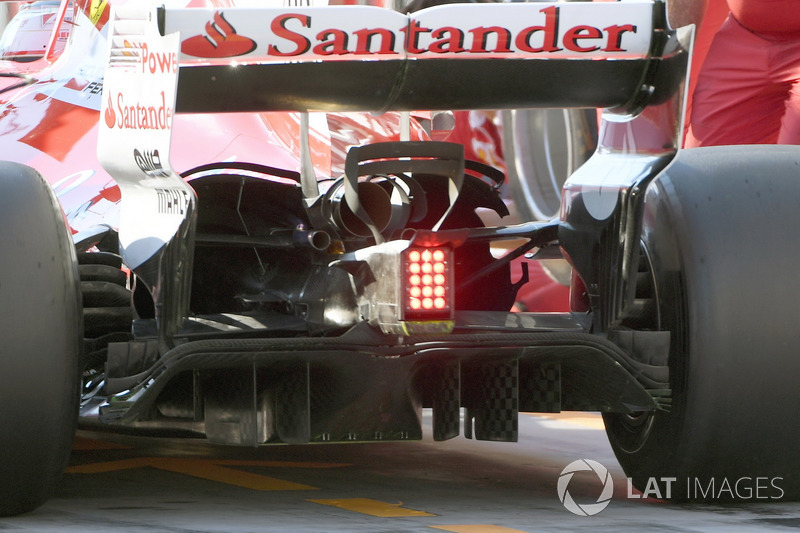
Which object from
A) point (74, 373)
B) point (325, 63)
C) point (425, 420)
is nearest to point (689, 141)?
point (425, 420)

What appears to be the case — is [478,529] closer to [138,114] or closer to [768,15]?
[138,114]

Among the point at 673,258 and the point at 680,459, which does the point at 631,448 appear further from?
the point at 673,258

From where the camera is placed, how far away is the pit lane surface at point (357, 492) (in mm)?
3570

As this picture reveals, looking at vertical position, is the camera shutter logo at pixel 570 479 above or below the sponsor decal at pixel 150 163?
below

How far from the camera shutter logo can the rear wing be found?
3.77ft

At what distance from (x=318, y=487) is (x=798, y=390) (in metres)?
1.56

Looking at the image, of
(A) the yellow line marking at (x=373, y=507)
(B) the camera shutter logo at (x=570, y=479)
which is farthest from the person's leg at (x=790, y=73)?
(A) the yellow line marking at (x=373, y=507)

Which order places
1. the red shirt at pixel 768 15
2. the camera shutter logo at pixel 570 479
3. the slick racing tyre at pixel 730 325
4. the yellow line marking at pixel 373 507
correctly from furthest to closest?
1. the red shirt at pixel 768 15
2. the camera shutter logo at pixel 570 479
3. the yellow line marking at pixel 373 507
4. the slick racing tyre at pixel 730 325

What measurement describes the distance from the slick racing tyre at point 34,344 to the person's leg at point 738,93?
4005 millimetres

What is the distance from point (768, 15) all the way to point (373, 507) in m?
3.55

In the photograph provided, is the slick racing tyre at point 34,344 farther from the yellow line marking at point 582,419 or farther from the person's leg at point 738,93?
the person's leg at point 738,93

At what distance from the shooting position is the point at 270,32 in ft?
11.4

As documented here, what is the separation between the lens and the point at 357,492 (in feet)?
14.0

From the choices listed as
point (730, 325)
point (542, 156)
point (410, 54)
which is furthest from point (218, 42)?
point (542, 156)
